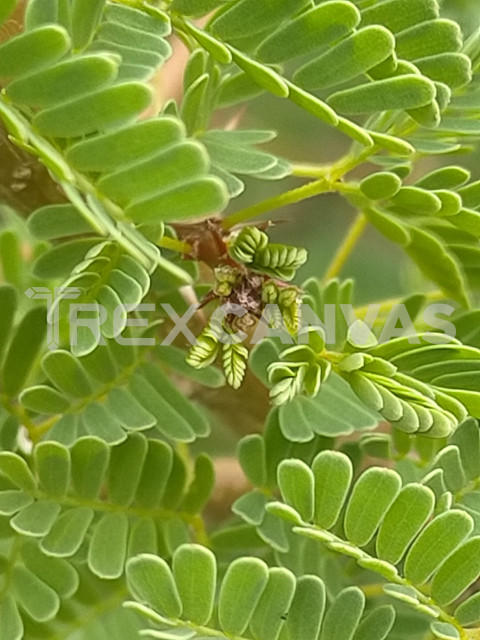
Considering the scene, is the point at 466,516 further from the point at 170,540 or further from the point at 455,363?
the point at 170,540

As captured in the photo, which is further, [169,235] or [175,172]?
[169,235]

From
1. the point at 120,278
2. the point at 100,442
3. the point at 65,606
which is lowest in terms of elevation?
the point at 65,606

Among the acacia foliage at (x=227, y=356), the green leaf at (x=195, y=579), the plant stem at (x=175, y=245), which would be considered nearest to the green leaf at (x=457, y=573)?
the acacia foliage at (x=227, y=356)

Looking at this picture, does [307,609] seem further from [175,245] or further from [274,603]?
[175,245]

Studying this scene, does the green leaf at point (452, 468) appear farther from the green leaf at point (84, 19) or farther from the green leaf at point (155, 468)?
the green leaf at point (84, 19)

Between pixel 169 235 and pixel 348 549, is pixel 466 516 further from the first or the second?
pixel 169 235

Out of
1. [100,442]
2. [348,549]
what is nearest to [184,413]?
[100,442]

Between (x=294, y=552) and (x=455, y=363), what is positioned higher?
(x=455, y=363)
